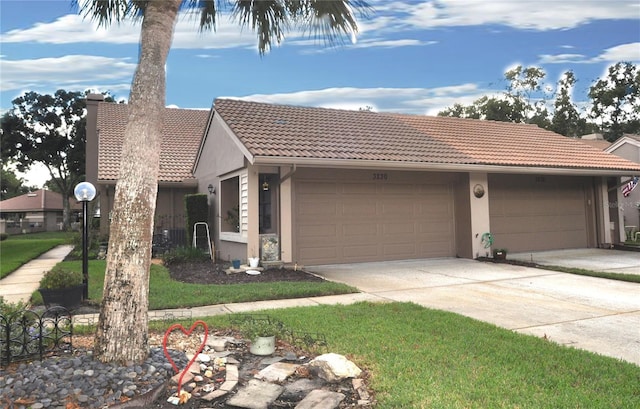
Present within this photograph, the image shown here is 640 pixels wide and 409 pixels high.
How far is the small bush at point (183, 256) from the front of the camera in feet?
38.7

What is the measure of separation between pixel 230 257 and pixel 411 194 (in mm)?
5232

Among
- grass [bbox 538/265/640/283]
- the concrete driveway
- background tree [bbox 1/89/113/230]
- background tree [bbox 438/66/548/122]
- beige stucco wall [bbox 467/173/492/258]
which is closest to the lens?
the concrete driveway

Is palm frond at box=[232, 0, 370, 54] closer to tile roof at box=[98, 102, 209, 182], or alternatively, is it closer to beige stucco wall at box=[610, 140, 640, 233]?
tile roof at box=[98, 102, 209, 182]

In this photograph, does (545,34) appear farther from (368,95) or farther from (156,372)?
(156,372)

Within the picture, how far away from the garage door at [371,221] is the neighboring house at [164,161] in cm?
603

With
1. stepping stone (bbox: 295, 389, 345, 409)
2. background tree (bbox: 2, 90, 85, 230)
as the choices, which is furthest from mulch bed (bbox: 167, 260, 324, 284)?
background tree (bbox: 2, 90, 85, 230)

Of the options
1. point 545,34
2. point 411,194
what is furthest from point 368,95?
point 411,194

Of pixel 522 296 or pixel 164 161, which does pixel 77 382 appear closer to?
pixel 522 296

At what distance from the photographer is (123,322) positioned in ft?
11.9

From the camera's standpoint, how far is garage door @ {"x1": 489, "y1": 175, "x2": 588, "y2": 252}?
43.3ft

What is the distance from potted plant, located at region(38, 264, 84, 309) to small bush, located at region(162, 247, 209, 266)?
4.99 metres

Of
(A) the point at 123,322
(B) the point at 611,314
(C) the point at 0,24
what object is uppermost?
(C) the point at 0,24

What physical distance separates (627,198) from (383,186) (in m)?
16.5

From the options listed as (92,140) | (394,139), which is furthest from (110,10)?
(92,140)
